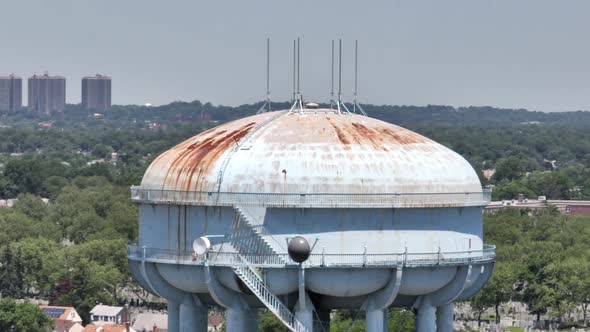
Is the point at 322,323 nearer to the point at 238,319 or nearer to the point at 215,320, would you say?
the point at 238,319

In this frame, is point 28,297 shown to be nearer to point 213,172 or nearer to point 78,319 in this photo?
point 78,319

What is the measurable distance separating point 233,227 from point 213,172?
1.76 m

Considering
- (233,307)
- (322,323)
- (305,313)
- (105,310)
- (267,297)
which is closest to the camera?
(267,297)

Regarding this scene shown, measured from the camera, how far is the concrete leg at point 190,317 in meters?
55.7

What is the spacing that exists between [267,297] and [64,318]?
71.4 metres

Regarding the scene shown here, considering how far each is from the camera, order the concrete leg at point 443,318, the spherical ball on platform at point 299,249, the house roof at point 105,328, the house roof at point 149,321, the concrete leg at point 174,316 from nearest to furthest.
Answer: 1. the spherical ball on platform at point 299,249
2. the concrete leg at point 174,316
3. the concrete leg at point 443,318
4. the house roof at point 105,328
5. the house roof at point 149,321

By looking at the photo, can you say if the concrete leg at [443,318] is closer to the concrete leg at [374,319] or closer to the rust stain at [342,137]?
the concrete leg at [374,319]

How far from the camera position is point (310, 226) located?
52.9 metres

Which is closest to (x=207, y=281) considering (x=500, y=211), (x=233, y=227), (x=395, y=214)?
(x=233, y=227)

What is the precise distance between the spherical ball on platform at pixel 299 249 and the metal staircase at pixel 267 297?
1.33 meters

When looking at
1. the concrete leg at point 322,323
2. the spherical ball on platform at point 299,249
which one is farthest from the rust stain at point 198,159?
the concrete leg at point 322,323

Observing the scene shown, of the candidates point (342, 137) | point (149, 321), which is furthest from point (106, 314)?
point (342, 137)

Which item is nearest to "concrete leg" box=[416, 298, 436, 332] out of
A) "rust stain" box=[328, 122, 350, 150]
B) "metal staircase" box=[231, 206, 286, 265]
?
"metal staircase" box=[231, 206, 286, 265]

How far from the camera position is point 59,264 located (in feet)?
443
